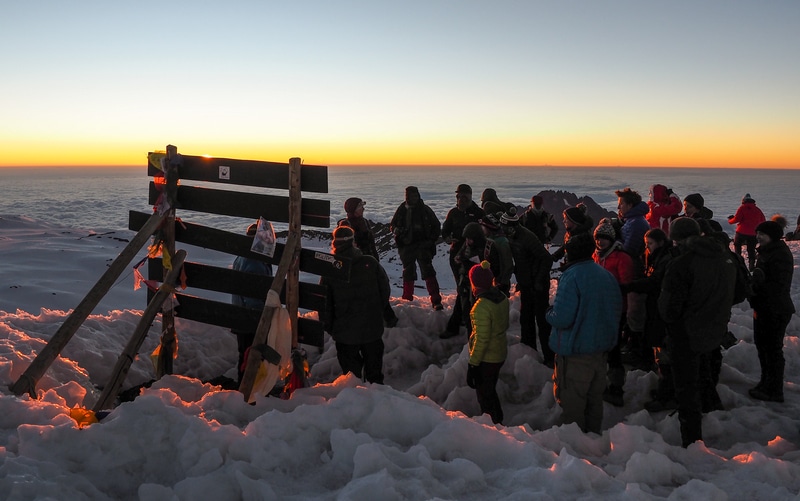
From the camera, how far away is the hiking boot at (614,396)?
5.27 meters

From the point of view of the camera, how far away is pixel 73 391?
4562mm

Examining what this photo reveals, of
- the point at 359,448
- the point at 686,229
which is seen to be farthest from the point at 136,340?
the point at 686,229

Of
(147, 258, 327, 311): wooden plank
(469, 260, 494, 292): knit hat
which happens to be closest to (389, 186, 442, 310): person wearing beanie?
(147, 258, 327, 311): wooden plank

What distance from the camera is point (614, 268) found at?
16.9ft

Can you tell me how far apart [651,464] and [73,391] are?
15.1 feet

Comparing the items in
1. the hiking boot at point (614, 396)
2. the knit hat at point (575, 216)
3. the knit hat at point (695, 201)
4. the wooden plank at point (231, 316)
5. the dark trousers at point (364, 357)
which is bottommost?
the hiking boot at point (614, 396)

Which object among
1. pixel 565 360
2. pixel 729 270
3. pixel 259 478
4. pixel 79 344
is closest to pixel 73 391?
pixel 79 344

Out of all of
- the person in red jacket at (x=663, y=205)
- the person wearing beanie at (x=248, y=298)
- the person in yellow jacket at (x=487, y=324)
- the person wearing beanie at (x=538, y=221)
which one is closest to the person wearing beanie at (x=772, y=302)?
the person in yellow jacket at (x=487, y=324)

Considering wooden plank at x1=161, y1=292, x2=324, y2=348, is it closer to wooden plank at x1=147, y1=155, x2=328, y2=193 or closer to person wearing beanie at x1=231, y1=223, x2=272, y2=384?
person wearing beanie at x1=231, y1=223, x2=272, y2=384

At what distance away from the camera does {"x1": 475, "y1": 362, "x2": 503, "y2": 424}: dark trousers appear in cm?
487

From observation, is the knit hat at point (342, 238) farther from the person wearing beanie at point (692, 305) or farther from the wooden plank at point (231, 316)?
the person wearing beanie at point (692, 305)

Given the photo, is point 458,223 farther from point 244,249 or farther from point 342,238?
point 244,249

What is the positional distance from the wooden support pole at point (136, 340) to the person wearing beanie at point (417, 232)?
11.2 feet

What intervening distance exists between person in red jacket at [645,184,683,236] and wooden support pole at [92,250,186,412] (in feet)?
23.1
